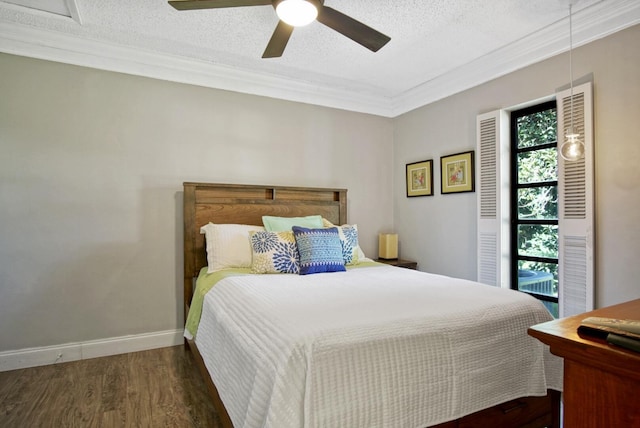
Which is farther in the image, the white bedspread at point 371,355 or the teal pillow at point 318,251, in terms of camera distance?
the teal pillow at point 318,251

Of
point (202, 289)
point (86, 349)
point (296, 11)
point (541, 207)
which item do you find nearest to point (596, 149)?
point (541, 207)

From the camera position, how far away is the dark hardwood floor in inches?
75.8

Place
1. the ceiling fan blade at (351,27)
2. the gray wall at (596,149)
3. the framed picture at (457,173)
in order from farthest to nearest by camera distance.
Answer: the framed picture at (457,173) → the gray wall at (596,149) → the ceiling fan blade at (351,27)

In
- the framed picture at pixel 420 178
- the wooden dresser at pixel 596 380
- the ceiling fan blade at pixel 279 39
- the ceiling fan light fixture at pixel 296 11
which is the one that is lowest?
the wooden dresser at pixel 596 380

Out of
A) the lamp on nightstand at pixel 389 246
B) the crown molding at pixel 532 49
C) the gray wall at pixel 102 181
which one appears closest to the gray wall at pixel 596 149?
the crown molding at pixel 532 49

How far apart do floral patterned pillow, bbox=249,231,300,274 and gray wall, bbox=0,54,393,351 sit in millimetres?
881

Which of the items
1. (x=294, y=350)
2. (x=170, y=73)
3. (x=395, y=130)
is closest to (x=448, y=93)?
(x=395, y=130)

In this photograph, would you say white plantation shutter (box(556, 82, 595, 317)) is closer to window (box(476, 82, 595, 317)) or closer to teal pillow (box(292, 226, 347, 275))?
window (box(476, 82, 595, 317))

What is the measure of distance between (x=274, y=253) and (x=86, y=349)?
5.62ft

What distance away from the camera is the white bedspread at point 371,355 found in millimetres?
1216

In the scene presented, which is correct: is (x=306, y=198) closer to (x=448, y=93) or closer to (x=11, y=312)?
(x=448, y=93)

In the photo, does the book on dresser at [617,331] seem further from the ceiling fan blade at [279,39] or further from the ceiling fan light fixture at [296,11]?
the ceiling fan blade at [279,39]

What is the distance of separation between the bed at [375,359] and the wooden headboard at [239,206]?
0.97 m

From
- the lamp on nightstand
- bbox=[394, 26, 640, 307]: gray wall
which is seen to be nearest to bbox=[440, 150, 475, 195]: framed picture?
bbox=[394, 26, 640, 307]: gray wall
